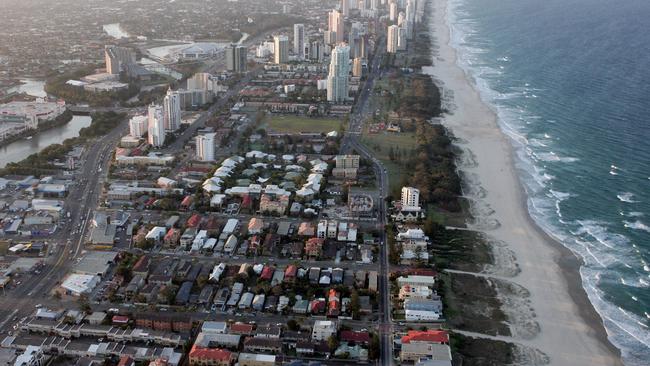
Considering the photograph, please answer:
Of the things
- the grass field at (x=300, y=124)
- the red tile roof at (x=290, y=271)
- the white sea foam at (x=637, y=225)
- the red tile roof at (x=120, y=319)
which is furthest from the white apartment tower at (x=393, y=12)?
the red tile roof at (x=120, y=319)

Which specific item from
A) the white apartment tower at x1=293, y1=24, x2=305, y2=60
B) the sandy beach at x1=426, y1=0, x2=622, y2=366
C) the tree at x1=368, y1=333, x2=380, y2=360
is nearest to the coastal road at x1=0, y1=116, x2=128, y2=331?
the tree at x1=368, y1=333, x2=380, y2=360

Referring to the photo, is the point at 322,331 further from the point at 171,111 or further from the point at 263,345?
the point at 171,111

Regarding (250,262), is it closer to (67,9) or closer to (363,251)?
(363,251)

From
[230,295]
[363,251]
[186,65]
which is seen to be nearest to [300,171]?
[363,251]

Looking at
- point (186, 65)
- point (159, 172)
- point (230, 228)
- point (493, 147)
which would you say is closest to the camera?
point (230, 228)

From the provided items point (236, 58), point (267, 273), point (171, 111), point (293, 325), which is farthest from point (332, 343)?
point (236, 58)

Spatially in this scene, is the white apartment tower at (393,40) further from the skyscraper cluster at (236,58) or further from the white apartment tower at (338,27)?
the skyscraper cluster at (236,58)
